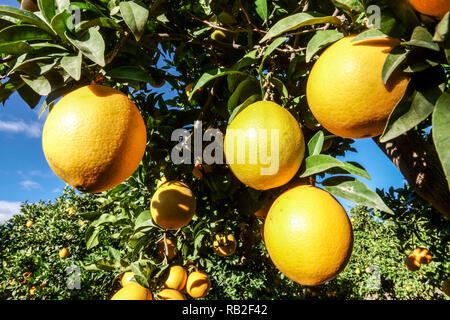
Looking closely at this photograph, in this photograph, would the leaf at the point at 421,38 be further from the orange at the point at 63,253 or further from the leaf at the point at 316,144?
the orange at the point at 63,253

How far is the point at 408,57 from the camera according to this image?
0.54m

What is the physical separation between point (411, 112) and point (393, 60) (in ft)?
0.37

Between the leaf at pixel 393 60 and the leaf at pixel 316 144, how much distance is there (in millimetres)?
252

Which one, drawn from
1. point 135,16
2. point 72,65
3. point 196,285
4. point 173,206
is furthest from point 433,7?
point 196,285

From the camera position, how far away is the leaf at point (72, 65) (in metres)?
0.61

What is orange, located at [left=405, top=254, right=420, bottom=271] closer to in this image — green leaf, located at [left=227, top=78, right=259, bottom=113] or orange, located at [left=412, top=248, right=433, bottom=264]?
orange, located at [left=412, top=248, right=433, bottom=264]

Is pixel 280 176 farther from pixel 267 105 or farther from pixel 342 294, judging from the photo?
pixel 342 294

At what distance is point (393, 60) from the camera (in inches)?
20.6

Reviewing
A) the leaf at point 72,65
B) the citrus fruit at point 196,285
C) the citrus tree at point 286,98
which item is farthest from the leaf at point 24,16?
the citrus fruit at point 196,285

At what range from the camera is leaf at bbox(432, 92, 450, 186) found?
0.43 m

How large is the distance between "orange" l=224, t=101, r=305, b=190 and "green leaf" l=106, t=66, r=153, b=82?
0.30 m

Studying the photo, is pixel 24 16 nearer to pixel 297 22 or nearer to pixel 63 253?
pixel 297 22

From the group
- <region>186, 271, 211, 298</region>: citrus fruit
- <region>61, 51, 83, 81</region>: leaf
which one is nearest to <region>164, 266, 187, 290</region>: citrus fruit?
<region>186, 271, 211, 298</region>: citrus fruit
